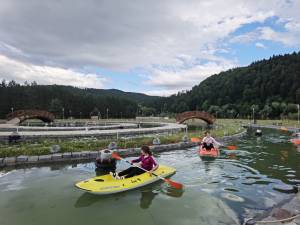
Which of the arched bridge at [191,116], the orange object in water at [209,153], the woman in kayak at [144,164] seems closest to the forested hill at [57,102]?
the arched bridge at [191,116]

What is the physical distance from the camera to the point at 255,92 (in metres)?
108

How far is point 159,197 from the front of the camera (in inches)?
398

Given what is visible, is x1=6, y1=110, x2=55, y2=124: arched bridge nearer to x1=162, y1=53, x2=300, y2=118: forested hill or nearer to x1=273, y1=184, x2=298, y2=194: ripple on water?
x1=273, y1=184, x2=298, y2=194: ripple on water

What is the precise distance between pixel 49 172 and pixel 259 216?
9.61 m

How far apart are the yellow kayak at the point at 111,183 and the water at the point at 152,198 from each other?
9.4 inches

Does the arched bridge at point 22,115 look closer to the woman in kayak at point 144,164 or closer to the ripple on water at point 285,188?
the woman in kayak at point 144,164

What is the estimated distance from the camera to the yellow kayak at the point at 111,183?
9359mm

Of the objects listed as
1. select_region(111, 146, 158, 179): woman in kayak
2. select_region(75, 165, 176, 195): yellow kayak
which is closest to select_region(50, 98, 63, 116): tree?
select_region(111, 146, 158, 179): woman in kayak

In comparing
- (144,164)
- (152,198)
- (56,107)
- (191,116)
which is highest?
A: (56,107)

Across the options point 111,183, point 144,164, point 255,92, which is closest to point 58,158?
point 144,164

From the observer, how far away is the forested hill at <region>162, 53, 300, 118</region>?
318 ft

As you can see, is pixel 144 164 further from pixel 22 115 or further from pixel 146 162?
pixel 22 115

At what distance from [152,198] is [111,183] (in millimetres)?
1535

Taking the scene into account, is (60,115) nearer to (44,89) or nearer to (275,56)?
(44,89)
